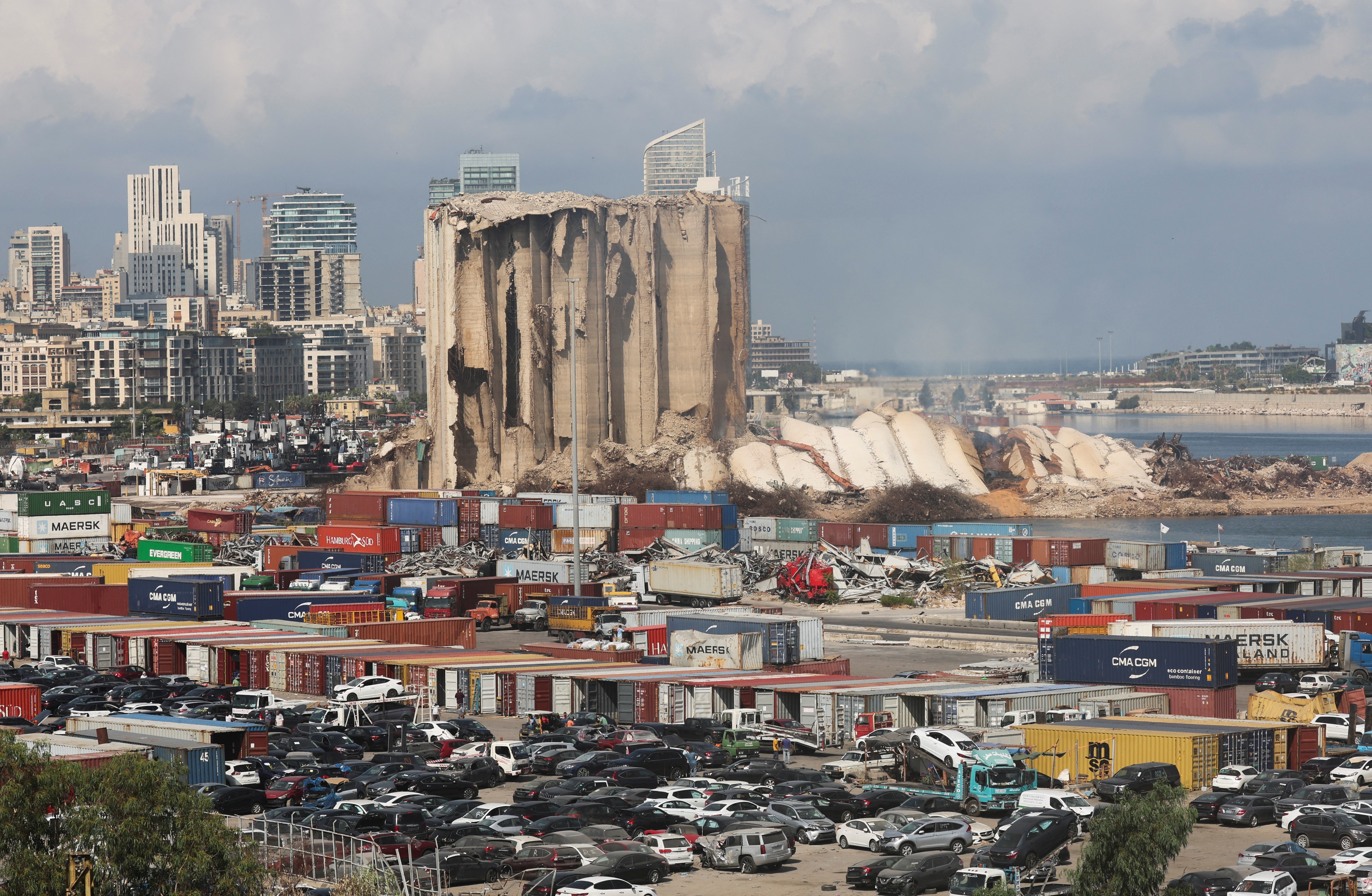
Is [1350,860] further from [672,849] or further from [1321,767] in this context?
[672,849]

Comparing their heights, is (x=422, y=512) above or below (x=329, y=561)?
above

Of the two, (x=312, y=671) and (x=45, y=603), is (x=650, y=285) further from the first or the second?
(x=312, y=671)

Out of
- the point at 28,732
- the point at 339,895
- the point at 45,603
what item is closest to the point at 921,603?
the point at 45,603

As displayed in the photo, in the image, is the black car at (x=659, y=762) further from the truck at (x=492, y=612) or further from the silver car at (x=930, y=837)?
the truck at (x=492, y=612)

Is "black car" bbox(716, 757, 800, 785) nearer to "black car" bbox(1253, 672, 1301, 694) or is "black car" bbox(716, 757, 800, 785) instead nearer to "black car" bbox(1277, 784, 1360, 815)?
"black car" bbox(1277, 784, 1360, 815)

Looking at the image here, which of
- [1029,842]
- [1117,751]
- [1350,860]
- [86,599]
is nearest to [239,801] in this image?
[1029,842]

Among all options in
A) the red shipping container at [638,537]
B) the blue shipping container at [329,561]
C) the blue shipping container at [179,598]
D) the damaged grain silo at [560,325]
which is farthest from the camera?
the damaged grain silo at [560,325]

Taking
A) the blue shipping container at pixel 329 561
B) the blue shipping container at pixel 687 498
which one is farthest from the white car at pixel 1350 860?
the blue shipping container at pixel 687 498
